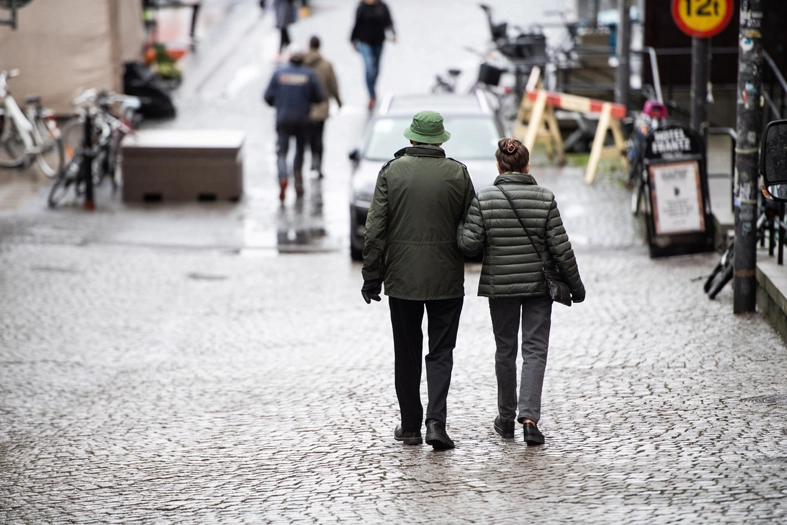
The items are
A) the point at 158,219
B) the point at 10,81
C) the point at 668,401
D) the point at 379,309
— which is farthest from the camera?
the point at 10,81

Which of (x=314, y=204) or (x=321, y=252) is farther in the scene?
(x=314, y=204)

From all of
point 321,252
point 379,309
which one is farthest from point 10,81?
point 379,309

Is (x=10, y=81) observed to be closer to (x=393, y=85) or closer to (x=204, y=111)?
(x=204, y=111)

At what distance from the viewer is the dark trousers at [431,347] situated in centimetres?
595

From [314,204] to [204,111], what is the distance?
271 inches

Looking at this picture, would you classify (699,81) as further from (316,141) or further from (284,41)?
(284,41)

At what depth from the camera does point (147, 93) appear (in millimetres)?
20688

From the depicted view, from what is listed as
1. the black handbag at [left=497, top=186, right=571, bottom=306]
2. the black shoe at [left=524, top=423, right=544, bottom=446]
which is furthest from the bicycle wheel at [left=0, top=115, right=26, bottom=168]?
the black shoe at [left=524, top=423, right=544, bottom=446]

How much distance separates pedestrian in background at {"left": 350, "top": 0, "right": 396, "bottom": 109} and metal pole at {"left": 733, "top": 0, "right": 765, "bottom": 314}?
12725mm

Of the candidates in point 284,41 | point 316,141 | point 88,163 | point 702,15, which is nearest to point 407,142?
point 702,15

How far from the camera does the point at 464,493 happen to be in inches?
208

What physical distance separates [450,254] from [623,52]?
35.5ft

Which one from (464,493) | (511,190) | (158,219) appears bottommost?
(158,219)

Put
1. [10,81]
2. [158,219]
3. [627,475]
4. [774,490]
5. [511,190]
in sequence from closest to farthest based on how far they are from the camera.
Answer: [774,490]
[627,475]
[511,190]
[158,219]
[10,81]
